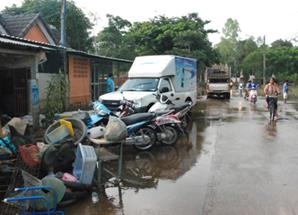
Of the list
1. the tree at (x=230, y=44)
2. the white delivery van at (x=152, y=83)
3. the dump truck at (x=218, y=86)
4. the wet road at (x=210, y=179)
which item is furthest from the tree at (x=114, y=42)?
the tree at (x=230, y=44)

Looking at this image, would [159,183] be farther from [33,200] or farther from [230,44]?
[230,44]

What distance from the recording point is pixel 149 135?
38.9 ft

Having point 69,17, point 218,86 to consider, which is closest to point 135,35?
point 69,17

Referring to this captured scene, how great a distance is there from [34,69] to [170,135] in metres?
5.23

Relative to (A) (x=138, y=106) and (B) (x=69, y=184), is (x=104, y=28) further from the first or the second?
(B) (x=69, y=184)

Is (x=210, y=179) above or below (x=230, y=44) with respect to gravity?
below

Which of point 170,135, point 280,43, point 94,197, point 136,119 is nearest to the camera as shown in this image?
point 94,197

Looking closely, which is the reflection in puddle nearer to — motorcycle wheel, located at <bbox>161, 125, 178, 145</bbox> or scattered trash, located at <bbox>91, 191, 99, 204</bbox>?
motorcycle wheel, located at <bbox>161, 125, 178, 145</bbox>

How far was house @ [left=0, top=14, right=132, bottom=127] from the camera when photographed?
14.0 meters

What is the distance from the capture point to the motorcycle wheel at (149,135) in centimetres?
1157

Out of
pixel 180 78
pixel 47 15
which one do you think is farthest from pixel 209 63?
pixel 180 78

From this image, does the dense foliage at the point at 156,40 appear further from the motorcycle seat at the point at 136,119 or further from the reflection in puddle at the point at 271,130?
the motorcycle seat at the point at 136,119

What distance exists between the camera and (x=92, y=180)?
7805 mm

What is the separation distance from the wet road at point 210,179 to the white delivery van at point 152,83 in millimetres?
2747
